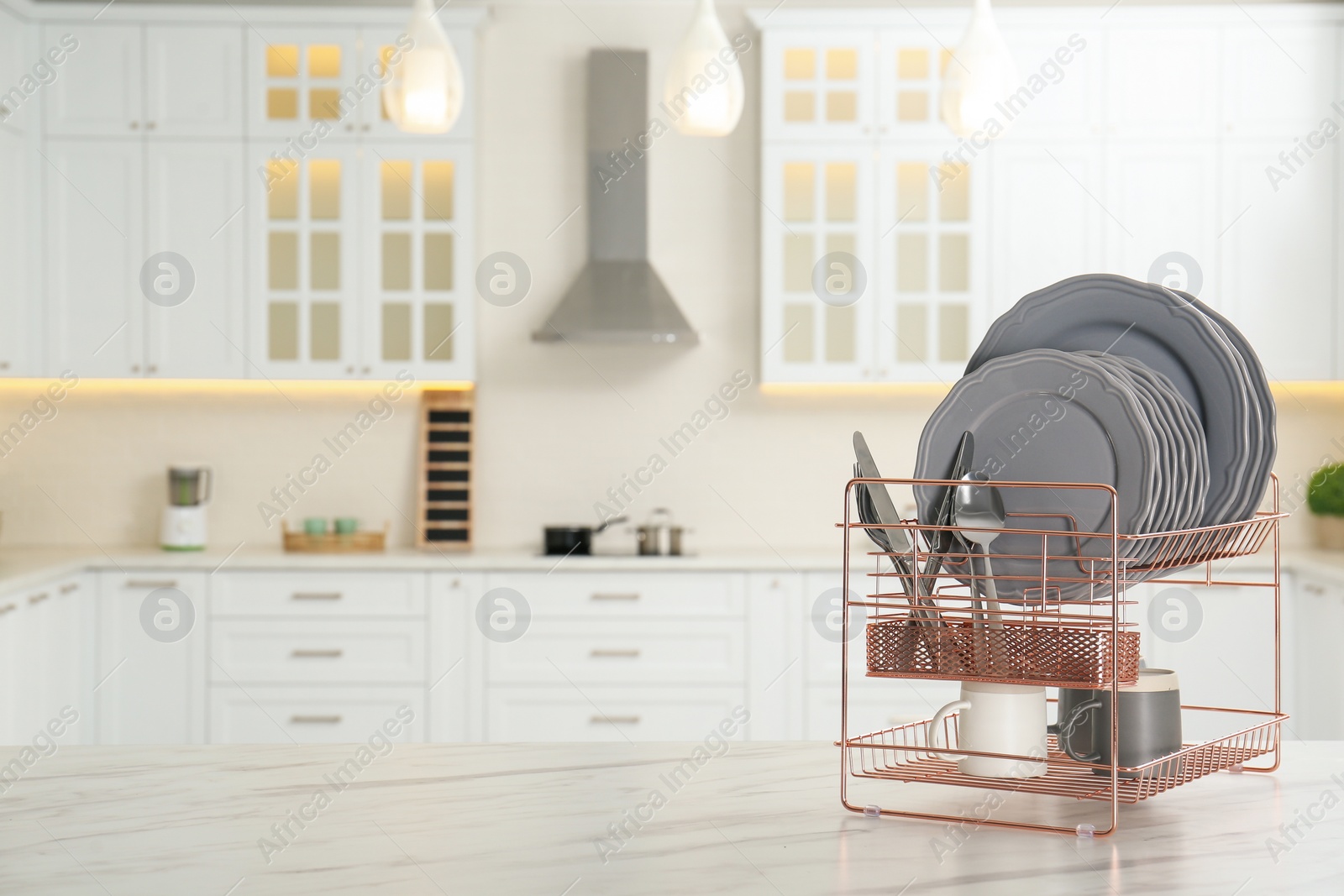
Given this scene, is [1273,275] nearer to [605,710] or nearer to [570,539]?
[570,539]

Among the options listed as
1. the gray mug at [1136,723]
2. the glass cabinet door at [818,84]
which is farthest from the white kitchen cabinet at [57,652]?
the gray mug at [1136,723]

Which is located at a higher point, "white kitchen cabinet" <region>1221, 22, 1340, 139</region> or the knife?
"white kitchen cabinet" <region>1221, 22, 1340, 139</region>

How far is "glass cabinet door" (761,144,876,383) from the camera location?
3.66 meters

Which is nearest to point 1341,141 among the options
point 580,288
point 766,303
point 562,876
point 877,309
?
point 877,309

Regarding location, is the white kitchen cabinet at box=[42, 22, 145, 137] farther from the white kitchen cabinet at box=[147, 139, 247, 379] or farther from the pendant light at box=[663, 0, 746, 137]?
the pendant light at box=[663, 0, 746, 137]

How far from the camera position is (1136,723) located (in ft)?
2.88

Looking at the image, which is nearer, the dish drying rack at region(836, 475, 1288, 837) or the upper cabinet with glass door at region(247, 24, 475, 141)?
the dish drying rack at region(836, 475, 1288, 837)

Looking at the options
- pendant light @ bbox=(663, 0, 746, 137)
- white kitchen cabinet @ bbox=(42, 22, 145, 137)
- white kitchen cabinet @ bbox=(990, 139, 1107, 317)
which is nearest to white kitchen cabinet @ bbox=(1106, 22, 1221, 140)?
white kitchen cabinet @ bbox=(990, 139, 1107, 317)

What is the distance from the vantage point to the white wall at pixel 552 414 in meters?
3.90

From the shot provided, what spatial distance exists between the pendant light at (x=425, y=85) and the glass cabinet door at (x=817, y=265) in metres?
1.52

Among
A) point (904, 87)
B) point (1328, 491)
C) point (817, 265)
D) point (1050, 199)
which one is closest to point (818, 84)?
point (904, 87)

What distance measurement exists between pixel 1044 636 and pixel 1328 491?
353 cm

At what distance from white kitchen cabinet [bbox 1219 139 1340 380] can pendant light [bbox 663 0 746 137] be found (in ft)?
6.76

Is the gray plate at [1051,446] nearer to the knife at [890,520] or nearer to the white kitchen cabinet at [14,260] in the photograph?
the knife at [890,520]
